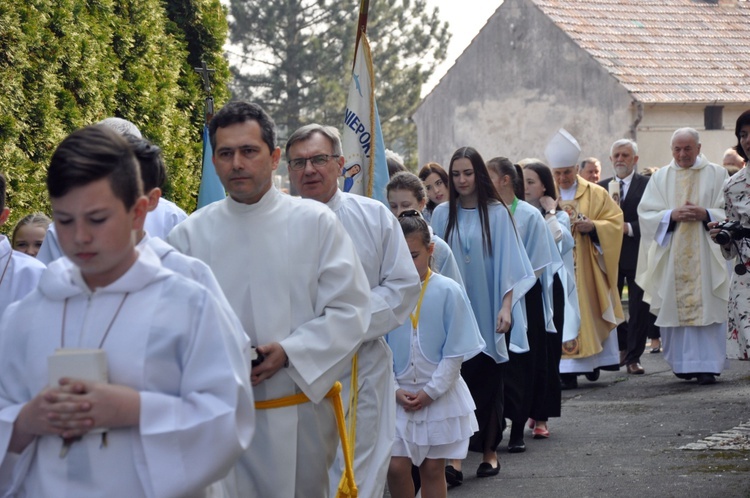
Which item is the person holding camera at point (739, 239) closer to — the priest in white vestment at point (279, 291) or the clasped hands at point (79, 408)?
the priest in white vestment at point (279, 291)

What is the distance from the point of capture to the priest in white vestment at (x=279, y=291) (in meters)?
4.60

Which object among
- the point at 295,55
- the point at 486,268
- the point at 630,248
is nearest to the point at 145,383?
the point at 486,268

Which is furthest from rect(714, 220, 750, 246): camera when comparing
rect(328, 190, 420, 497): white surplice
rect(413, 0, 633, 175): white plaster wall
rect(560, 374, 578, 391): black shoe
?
rect(413, 0, 633, 175): white plaster wall

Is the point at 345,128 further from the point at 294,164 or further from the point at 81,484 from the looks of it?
the point at 81,484

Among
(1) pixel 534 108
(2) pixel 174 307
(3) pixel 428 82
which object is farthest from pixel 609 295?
(3) pixel 428 82

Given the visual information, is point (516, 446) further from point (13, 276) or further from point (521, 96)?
point (521, 96)

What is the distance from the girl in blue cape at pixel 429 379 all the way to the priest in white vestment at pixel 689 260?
5.90 meters

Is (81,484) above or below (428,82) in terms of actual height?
below

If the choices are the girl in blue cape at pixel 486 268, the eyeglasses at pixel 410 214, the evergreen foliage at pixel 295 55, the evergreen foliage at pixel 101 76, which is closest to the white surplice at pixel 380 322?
the eyeglasses at pixel 410 214

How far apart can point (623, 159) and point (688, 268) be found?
1.84 meters

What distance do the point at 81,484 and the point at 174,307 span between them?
490 millimetres

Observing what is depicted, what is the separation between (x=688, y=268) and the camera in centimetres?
1248

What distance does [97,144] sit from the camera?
311 cm

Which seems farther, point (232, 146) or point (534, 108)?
point (534, 108)
